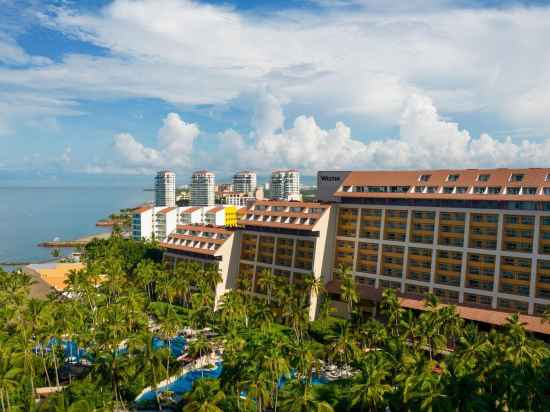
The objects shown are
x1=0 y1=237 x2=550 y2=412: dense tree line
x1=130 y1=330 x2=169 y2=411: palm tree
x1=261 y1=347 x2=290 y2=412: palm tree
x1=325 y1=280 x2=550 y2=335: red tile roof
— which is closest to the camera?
x1=0 y1=237 x2=550 y2=412: dense tree line

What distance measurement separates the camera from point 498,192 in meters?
81.0

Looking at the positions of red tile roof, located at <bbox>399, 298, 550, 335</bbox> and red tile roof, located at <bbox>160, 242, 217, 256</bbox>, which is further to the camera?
red tile roof, located at <bbox>160, 242, 217, 256</bbox>

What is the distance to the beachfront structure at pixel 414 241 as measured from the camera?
77.4 meters

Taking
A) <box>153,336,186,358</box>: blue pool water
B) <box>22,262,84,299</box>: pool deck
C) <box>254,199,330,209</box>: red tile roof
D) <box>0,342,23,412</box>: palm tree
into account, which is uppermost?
<box>254,199,330,209</box>: red tile roof

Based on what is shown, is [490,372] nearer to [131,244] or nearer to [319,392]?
[319,392]

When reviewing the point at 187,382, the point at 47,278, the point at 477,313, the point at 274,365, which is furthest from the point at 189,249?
the point at 274,365

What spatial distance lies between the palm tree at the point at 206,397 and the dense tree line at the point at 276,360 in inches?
5.5

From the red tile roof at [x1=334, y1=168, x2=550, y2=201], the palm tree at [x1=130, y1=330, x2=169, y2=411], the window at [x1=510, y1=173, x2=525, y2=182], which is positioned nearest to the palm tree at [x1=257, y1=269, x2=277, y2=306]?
the red tile roof at [x1=334, y1=168, x2=550, y2=201]

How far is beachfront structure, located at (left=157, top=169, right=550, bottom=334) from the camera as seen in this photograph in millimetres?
77438

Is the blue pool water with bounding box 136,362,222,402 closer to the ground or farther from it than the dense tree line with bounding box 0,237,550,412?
closer to the ground

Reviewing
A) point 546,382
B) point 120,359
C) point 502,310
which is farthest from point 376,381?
point 502,310

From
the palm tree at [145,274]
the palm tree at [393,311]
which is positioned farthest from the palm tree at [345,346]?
the palm tree at [145,274]

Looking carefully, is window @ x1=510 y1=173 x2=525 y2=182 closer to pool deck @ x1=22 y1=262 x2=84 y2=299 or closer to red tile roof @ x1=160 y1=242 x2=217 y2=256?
red tile roof @ x1=160 y1=242 x2=217 y2=256

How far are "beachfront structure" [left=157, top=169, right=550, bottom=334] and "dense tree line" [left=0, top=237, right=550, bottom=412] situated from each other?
8326 millimetres
